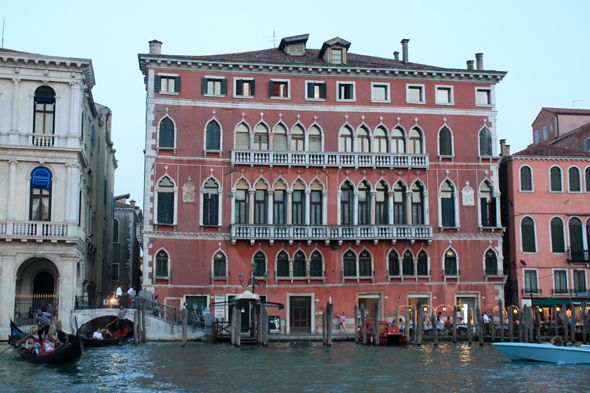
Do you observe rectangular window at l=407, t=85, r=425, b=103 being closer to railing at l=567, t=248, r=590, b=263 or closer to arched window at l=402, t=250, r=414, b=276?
arched window at l=402, t=250, r=414, b=276

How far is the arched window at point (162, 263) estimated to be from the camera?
31.3 metres

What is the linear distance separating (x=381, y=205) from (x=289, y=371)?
14.0 m

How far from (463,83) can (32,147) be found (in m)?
20.1

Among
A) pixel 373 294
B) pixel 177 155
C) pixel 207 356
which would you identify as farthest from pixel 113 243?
pixel 207 356

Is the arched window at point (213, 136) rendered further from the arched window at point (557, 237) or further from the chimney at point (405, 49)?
the arched window at point (557, 237)

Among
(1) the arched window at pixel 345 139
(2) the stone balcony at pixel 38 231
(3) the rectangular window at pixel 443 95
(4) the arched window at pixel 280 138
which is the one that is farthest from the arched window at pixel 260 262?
(3) the rectangular window at pixel 443 95

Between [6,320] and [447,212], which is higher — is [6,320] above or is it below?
below

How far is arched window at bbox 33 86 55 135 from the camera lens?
2844cm

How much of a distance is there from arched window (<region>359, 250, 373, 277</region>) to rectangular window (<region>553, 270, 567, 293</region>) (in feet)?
30.6

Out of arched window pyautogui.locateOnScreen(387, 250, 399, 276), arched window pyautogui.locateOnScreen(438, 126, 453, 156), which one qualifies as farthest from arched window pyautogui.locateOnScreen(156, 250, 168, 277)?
arched window pyautogui.locateOnScreen(438, 126, 453, 156)

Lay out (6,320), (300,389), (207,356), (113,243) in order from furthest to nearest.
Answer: (113,243) < (6,320) < (207,356) < (300,389)

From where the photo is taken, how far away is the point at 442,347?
28359mm

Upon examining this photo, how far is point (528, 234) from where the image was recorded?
34.6 metres

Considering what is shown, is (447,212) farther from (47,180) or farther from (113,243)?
(113,243)
